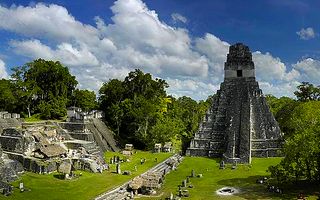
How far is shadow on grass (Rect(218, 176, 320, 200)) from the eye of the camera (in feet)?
108

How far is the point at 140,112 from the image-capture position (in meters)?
68.3

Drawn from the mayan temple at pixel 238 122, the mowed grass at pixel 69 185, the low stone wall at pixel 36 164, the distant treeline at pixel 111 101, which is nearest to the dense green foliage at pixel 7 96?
the distant treeline at pixel 111 101

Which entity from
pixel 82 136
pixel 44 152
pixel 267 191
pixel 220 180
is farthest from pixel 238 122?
pixel 44 152

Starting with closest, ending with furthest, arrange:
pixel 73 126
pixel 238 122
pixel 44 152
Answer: pixel 44 152 → pixel 238 122 → pixel 73 126

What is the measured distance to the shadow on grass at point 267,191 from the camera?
32.8m

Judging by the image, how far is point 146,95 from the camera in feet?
246

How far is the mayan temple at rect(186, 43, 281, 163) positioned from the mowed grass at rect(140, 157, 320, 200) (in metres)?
2.26

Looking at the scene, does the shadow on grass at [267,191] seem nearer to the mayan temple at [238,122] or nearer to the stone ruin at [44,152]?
the mayan temple at [238,122]

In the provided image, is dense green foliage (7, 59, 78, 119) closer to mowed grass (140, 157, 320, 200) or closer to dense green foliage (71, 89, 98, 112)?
dense green foliage (71, 89, 98, 112)

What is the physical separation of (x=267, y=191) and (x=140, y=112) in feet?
120

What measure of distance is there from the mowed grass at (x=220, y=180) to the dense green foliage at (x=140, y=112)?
13.4 meters

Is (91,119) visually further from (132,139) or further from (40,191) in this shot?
(40,191)

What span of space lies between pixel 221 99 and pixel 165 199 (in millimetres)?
31143

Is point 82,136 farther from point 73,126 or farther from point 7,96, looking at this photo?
point 7,96
